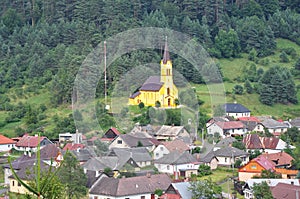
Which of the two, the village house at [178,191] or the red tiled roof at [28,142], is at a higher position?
the red tiled roof at [28,142]

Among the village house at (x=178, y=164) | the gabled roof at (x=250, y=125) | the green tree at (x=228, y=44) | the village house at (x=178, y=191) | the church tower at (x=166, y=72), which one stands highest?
the green tree at (x=228, y=44)

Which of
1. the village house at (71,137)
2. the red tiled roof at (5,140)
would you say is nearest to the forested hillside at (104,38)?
the village house at (71,137)

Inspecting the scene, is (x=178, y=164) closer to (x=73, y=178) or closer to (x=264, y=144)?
(x=264, y=144)

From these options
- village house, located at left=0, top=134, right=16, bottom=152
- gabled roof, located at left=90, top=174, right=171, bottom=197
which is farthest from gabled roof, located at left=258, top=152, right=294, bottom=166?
village house, located at left=0, top=134, right=16, bottom=152

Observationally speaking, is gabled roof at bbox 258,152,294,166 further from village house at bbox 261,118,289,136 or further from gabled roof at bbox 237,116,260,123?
gabled roof at bbox 237,116,260,123

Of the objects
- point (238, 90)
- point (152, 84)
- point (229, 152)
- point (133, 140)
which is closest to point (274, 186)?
point (229, 152)

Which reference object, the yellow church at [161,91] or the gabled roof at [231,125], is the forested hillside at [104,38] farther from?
the gabled roof at [231,125]

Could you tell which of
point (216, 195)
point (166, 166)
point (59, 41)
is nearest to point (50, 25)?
point (59, 41)

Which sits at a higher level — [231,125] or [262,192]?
[231,125]
